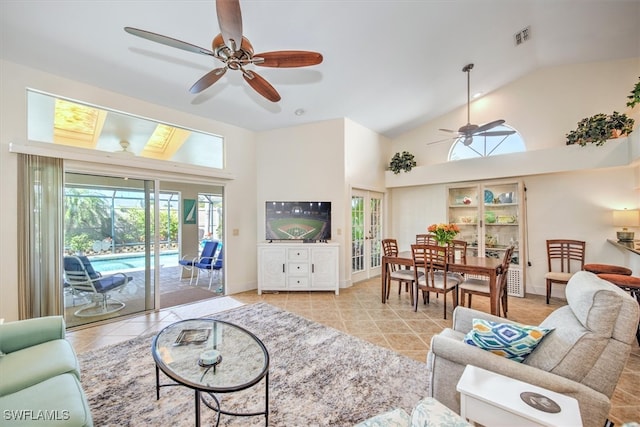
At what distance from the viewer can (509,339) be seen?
1.44 meters

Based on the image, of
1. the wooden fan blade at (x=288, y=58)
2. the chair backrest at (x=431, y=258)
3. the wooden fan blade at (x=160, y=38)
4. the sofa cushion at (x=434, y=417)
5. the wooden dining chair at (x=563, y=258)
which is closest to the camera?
the sofa cushion at (x=434, y=417)

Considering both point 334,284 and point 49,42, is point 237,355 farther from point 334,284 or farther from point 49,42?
point 49,42

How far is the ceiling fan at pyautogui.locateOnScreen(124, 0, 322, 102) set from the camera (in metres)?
1.62

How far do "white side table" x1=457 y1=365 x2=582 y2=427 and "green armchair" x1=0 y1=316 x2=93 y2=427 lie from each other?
1.82 m

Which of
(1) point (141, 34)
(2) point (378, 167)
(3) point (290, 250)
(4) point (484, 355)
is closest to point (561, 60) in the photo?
(2) point (378, 167)

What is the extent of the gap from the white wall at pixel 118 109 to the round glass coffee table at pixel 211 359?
2238 mm

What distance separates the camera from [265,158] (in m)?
5.07

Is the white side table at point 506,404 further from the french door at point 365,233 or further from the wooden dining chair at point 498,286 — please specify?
the french door at point 365,233

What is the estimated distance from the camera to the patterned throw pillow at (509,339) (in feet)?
4.65

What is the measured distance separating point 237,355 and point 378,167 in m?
5.05

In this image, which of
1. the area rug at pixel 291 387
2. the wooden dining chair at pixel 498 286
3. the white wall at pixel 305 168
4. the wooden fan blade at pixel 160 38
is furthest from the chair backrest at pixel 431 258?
the wooden fan blade at pixel 160 38

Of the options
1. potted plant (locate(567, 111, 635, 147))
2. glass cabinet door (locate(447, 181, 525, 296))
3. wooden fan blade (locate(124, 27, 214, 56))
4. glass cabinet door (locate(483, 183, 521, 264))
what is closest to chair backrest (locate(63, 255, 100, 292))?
wooden fan blade (locate(124, 27, 214, 56))

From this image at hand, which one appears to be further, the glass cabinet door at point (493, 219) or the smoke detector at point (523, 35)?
the glass cabinet door at point (493, 219)

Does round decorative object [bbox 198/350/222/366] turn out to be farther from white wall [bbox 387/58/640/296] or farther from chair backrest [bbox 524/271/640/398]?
white wall [bbox 387/58/640/296]
